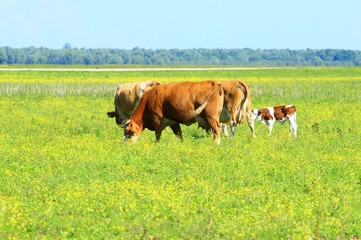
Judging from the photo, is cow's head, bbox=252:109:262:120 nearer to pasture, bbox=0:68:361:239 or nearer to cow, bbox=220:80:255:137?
pasture, bbox=0:68:361:239

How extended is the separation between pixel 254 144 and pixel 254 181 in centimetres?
579

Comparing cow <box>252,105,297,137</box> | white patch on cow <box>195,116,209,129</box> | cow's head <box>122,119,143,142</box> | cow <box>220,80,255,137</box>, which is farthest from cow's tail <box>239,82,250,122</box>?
cow's head <box>122,119,143,142</box>

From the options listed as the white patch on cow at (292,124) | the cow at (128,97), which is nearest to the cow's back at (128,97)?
the cow at (128,97)

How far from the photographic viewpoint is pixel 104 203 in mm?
13000

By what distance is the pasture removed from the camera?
37.3ft

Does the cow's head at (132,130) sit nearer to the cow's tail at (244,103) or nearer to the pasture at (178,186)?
the pasture at (178,186)

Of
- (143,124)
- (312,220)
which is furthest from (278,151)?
(312,220)

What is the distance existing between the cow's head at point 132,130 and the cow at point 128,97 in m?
3.86

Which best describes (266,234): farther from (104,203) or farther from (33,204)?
(33,204)

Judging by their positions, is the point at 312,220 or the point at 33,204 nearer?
the point at 312,220

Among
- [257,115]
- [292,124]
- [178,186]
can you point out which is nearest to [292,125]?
[292,124]

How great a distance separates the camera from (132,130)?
21609 millimetres

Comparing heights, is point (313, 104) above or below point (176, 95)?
below

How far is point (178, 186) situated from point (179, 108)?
7.02 metres
